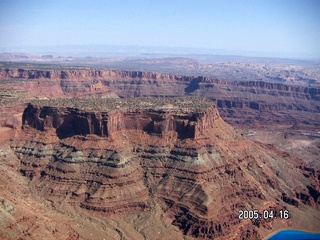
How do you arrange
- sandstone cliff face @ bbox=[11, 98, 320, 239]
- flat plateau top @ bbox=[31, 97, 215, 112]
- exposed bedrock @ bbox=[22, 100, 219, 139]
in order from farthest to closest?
flat plateau top @ bbox=[31, 97, 215, 112], exposed bedrock @ bbox=[22, 100, 219, 139], sandstone cliff face @ bbox=[11, 98, 320, 239]

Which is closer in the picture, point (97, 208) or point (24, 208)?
point (24, 208)

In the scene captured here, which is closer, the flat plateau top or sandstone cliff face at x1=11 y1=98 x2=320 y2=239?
sandstone cliff face at x1=11 y1=98 x2=320 y2=239

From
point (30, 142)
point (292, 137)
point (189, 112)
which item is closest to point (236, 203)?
point (189, 112)

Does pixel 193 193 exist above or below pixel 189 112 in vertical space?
below

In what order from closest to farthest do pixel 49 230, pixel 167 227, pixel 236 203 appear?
pixel 49 230 → pixel 167 227 → pixel 236 203

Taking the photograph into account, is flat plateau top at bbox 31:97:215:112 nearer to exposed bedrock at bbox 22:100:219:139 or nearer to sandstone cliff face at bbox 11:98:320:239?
exposed bedrock at bbox 22:100:219:139

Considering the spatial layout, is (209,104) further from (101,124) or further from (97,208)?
(97,208)

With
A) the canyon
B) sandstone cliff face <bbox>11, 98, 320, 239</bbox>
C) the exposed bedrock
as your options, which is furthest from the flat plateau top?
sandstone cliff face <bbox>11, 98, 320, 239</bbox>
